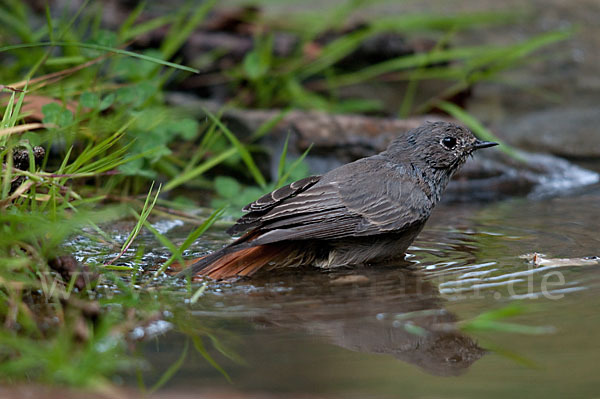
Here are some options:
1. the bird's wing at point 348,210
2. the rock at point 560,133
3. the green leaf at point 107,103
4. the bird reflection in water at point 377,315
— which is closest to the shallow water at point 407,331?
the bird reflection in water at point 377,315

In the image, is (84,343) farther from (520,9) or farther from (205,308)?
(520,9)

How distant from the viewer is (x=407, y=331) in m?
2.94

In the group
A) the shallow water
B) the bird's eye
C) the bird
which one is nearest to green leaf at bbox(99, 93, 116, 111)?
the shallow water

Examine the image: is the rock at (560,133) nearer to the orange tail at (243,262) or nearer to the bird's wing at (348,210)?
the bird's wing at (348,210)

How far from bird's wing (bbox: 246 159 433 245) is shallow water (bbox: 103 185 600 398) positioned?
23cm

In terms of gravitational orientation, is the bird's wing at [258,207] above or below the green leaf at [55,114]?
below

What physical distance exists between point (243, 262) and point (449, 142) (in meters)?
1.59

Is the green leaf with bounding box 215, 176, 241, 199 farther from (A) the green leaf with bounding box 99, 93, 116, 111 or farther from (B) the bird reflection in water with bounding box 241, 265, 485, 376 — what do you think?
(B) the bird reflection in water with bounding box 241, 265, 485, 376

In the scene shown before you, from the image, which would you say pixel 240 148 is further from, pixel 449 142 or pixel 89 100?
pixel 449 142

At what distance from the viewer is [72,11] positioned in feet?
23.7

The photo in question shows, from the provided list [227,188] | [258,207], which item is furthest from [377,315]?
[227,188]

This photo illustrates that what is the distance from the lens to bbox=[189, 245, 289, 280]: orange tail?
148 inches

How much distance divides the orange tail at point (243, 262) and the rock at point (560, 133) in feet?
11.3

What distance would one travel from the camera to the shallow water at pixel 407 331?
2.47 meters
